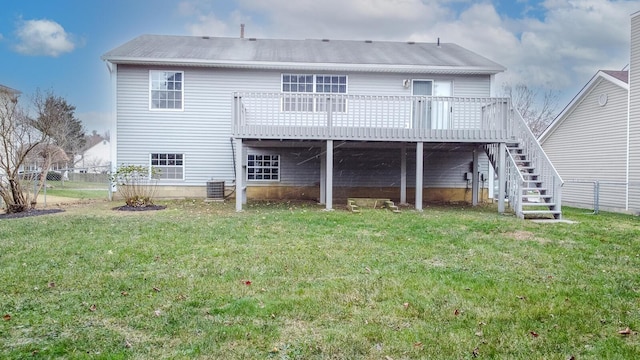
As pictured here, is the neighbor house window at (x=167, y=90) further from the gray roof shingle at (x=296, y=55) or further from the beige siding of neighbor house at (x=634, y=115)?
the beige siding of neighbor house at (x=634, y=115)

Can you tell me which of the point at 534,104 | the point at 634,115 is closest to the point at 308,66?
the point at 634,115

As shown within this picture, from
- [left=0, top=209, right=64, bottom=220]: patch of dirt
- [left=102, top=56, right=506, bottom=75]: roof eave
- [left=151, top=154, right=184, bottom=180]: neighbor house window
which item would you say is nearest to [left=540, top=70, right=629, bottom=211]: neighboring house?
[left=102, top=56, right=506, bottom=75]: roof eave

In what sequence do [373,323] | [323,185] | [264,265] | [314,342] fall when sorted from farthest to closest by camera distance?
1. [323,185]
2. [264,265]
3. [373,323]
4. [314,342]

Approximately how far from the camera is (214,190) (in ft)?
46.0

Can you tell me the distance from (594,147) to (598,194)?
2518 mm

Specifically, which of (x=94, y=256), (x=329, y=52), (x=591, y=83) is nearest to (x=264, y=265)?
(x=94, y=256)

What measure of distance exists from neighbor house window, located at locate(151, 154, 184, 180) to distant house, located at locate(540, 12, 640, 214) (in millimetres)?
13078

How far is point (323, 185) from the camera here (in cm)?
1340

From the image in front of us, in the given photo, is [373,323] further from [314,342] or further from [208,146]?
[208,146]

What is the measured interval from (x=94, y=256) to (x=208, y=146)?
8892mm

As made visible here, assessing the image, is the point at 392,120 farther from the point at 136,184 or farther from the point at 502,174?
the point at 136,184

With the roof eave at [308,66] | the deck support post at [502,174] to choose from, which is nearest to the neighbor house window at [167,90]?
the roof eave at [308,66]

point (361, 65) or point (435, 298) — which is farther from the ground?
point (361, 65)

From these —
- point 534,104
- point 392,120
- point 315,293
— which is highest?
point 534,104
